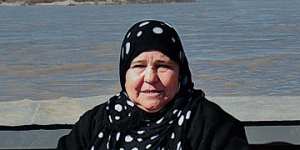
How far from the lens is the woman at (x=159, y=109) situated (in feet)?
7.54

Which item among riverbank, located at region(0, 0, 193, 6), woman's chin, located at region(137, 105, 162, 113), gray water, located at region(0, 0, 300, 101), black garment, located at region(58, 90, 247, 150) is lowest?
riverbank, located at region(0, 0, 193, 6)

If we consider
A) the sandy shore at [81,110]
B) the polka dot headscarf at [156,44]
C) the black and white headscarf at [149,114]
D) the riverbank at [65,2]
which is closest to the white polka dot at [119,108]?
the black and white headscarf at [149,114]

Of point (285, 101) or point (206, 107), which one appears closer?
point (206, 107)

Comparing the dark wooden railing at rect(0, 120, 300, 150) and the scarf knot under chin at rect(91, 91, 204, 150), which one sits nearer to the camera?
the scarf knot under chin at rect(91, 91, 204, 150)

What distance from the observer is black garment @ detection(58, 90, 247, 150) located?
90.6 inches

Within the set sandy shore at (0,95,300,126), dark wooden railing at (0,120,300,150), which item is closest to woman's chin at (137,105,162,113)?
dark wooden railing at (0,120,300,150)

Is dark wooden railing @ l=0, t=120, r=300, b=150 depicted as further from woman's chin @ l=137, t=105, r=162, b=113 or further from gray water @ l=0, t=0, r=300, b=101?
gray water @ l=0, t=0, r=300, b=101

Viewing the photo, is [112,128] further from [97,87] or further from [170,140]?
[97,87]

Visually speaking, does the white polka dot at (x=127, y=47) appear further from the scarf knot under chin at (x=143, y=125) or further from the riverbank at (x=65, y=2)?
the riverbank at (x=65, y=2)

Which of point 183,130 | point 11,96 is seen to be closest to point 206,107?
point 183,130

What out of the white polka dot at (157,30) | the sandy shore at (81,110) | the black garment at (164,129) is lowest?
the sandy shore at (81,110)

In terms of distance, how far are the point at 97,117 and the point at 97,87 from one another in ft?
18.6

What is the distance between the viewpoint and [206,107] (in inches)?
92.5

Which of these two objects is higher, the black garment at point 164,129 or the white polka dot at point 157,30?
the white polka dot at point 157,30
